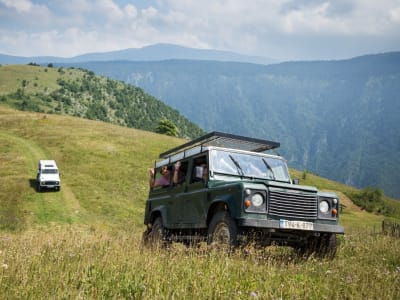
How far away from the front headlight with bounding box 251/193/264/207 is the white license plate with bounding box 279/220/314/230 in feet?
1.67

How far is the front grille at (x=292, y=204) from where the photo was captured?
8719mm

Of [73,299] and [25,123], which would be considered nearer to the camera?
[73,299]

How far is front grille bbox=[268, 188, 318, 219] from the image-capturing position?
8719 millimetres

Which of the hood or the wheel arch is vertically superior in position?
the hood

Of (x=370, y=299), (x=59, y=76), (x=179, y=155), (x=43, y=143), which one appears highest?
(x=59, y=76)

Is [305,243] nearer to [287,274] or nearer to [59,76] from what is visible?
[287,274]

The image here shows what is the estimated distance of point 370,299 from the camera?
5.34m

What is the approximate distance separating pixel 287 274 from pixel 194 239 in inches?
123

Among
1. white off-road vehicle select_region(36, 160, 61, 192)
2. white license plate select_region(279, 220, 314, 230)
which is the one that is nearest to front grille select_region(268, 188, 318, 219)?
white license plate select_region(279, 220, 314, 230)

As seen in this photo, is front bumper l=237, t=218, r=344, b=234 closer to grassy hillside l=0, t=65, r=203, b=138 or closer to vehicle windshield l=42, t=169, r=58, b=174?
vehicle windshield l=42, t=169, r=58, b=174

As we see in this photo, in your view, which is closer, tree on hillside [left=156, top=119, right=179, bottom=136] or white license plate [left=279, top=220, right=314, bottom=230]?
white license plate [left=279, top=220, right=314, bottom=230]

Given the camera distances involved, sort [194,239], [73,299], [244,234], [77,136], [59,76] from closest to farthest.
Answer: [73,299]
[244,234]
[194,239]
[77,136]
[59,76]

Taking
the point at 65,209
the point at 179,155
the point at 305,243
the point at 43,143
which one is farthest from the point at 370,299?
the point at 43,143

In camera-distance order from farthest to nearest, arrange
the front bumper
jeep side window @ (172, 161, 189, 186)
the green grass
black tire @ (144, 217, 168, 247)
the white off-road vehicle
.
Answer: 1. the white off-road vehicle
2. the green grass
3. black tire @ (144, 217, 168, 247)
4. jeep side window @ (172, 161, 189, 186)
5. the front bumper
